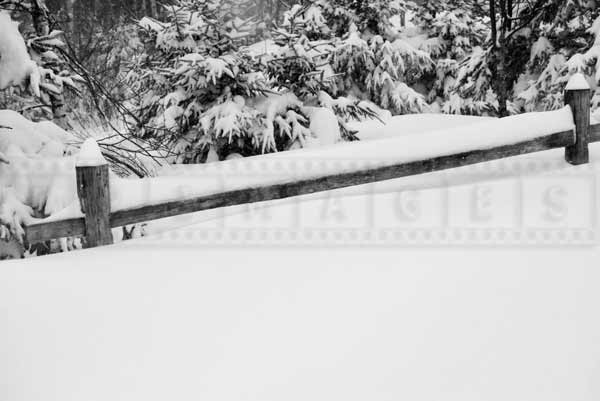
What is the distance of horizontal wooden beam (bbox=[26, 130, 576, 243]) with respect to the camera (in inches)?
175

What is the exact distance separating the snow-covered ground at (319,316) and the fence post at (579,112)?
1293 mm

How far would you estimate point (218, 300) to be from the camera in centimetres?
352

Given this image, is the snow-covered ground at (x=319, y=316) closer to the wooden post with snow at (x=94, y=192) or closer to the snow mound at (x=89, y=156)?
the wooden post with snow at (x=94, y=192)

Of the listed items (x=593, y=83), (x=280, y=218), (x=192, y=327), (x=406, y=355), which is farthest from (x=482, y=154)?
(x=593, y=83)

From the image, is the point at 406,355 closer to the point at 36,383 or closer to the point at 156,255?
the point at 36,383

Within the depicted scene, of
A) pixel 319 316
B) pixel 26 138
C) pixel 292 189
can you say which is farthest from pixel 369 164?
pixel 26 138

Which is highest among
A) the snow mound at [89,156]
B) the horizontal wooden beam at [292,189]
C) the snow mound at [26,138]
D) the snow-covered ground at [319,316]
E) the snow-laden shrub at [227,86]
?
the snow-laden shrub at [227,86]

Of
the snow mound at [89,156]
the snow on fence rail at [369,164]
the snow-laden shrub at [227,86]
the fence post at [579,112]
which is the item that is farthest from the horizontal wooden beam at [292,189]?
the snow-laden shrub at [227,86]

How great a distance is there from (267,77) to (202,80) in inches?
58.5

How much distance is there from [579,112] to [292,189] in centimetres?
337

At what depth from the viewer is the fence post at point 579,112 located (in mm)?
5766

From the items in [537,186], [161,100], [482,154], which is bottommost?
[537,186]

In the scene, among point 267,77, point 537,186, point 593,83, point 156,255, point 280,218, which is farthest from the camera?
point 593,83

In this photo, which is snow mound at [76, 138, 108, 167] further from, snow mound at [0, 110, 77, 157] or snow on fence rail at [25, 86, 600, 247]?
snow mound at [0, 110, 77, 157]
